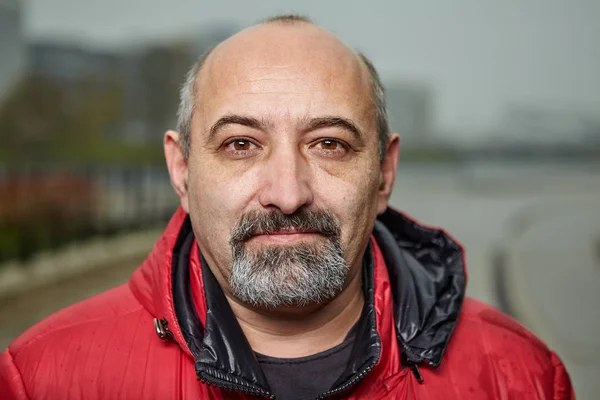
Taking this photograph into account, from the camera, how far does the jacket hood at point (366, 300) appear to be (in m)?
1.54

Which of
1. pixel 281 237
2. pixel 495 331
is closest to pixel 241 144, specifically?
pixel 281 237

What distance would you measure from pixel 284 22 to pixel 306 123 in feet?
1.19

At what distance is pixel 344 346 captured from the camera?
5.64 feet

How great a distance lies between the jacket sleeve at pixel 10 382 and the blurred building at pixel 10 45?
3.93 meters

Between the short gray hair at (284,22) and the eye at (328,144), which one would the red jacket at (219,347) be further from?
the eye at (328,144)

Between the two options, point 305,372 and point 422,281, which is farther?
point 422,281

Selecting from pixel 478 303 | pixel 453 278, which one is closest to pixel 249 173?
pixel 453 278

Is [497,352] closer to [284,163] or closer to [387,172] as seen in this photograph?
[387,172]

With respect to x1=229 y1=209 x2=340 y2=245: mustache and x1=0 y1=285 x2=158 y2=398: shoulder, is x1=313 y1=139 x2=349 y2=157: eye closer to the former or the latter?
x1=229 y1=209 x2=340 y2=245: mustache

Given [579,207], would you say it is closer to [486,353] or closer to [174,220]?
[486,353]

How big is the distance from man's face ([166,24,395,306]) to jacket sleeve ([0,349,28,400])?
541 millimetres

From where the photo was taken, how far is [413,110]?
401 centimetres

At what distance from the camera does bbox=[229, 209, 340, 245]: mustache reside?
154cm

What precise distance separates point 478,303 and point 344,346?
1.69 feet
